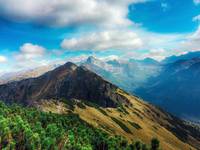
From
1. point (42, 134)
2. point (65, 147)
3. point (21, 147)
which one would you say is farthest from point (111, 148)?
point (21, 147)

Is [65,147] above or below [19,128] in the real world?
below

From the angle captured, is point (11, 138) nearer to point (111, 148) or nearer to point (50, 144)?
point (50, 144)

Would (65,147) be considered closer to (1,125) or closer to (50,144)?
(50,144)

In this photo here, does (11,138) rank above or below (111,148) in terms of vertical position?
above

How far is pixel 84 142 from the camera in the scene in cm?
19962

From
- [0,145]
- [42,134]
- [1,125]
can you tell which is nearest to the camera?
[0,145]

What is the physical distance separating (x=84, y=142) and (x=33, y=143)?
38.6 m

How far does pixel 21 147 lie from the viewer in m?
176

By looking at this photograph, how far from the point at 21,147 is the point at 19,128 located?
13899mm

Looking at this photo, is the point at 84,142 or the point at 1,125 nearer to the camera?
the point at 1,125

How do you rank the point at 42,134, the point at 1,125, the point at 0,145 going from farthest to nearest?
the point at 42,134
the point at 1,125
the point at 0,145

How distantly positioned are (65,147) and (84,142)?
1704 centimetres

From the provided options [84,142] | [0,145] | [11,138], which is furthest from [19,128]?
[84,142]

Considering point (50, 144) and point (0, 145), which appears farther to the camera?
point (50, 144)
